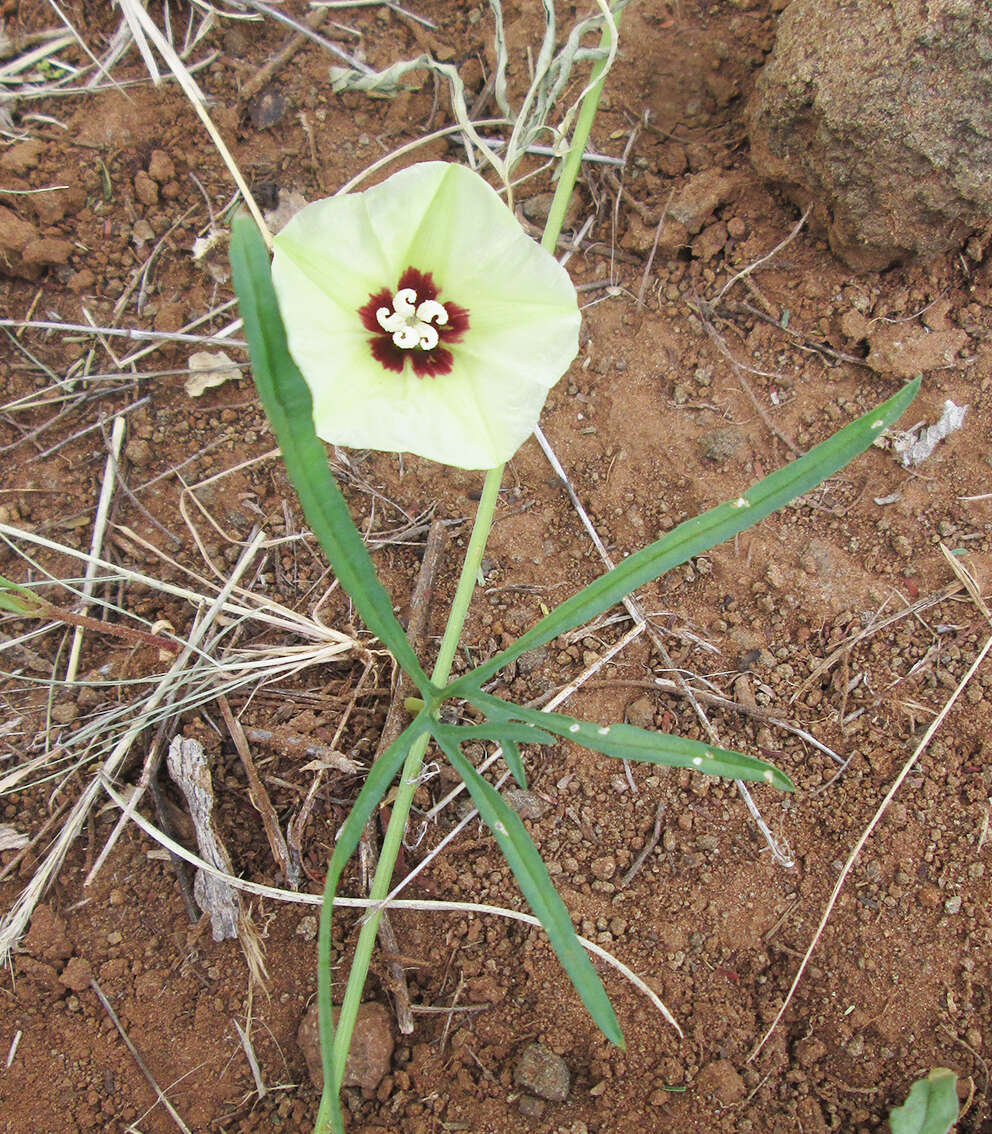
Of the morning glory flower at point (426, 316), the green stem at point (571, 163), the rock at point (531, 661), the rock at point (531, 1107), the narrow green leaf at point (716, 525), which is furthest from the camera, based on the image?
the rock at point (531, 661)

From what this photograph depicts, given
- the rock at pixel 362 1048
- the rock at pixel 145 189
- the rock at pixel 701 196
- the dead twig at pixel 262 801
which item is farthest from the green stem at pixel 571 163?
the rock at pixel 362 1048

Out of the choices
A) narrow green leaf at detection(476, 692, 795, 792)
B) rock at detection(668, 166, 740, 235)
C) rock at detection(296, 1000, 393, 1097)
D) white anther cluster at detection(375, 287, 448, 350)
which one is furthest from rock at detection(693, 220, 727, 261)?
rock at detection(296, 1000, 393, 1097)

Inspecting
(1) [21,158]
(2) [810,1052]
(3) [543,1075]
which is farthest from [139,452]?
(2) [810,1052]

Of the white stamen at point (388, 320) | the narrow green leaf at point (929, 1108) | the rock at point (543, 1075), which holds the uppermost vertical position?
the white stamen at point (388, 320)

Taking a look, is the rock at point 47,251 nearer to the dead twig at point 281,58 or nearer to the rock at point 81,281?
the rock at point 81,281

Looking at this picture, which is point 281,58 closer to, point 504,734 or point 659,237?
point 659,237

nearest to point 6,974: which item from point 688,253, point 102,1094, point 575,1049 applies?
point 102,1094

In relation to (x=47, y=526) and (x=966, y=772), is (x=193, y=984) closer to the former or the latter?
(x=47, y=526)
